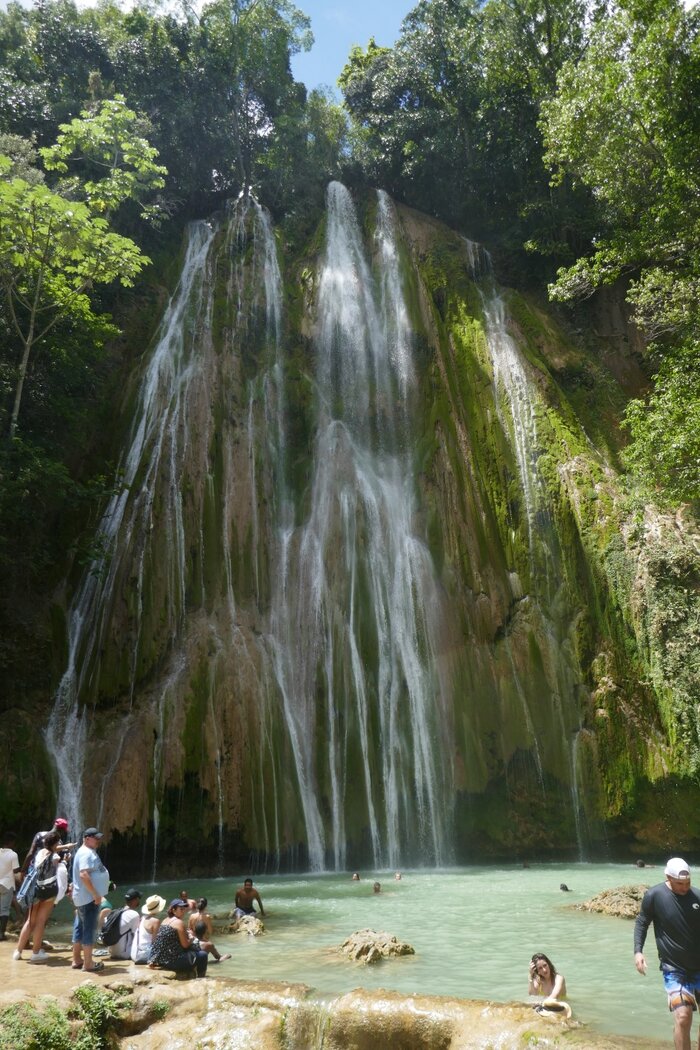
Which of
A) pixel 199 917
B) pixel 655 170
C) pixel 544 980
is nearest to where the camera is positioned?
pixel 544 980

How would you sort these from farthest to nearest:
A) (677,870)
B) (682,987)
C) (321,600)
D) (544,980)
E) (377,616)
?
(321,600)
(377,616)
(544,980)
(677,870)
(682,987)

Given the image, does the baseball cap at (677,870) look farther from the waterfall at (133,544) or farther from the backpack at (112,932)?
the waterfall at (133,544)

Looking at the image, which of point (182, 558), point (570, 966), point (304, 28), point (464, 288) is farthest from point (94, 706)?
point (304, 28)

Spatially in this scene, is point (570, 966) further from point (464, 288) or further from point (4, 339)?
point (464, 288)

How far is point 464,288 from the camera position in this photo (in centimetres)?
2272

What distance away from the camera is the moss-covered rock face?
14656 mm

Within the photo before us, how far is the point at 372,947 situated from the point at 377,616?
963 cm

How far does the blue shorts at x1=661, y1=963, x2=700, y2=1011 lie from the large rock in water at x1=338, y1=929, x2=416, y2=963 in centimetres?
340

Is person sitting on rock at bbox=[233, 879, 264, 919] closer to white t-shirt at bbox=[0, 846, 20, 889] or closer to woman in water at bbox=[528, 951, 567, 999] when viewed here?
white t-shirt at bbox=[0, 846, 20, 889]

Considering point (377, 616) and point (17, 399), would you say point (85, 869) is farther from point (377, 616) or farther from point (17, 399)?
point (377, 616)

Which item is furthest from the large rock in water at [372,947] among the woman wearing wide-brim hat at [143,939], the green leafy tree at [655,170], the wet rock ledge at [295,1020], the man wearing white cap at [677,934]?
the green leafy tree at [655,170]

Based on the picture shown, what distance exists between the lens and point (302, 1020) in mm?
4996

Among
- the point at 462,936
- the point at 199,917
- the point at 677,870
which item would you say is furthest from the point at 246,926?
the point at 677,870

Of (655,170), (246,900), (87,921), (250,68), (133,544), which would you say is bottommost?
(246,900)
